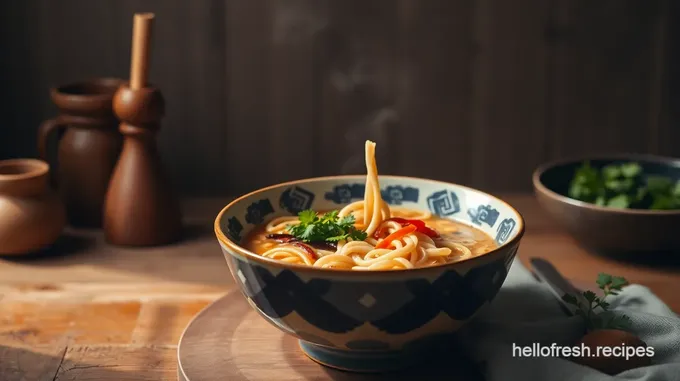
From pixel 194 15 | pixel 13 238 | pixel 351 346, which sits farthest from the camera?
pixel 194 15

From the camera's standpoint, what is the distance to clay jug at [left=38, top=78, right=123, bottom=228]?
1.82 m

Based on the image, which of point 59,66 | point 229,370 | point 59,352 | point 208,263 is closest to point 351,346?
point 229,370

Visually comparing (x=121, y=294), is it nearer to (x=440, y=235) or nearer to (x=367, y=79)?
(x=440, y=235)

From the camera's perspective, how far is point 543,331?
1229mm

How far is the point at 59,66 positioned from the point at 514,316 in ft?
4.03

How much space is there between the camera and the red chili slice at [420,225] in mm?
1280

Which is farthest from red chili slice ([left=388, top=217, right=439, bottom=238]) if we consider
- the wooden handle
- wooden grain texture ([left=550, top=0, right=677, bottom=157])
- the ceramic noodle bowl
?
wooden grain texture ([left=550, top=0, right=677, bottom=157])

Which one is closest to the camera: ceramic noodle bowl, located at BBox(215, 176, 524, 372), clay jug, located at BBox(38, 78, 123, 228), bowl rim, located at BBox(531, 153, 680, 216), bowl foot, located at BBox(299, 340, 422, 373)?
ceramic noodle bowl, located at BBox(215, 176, 524, 372)

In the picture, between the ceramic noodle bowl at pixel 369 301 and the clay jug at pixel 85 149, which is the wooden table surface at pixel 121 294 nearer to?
the clay jug at pixel 85 149

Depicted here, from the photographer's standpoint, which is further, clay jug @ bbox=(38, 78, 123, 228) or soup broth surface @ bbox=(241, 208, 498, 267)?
clay jug @ bbox=(38, 78, 123, 228)

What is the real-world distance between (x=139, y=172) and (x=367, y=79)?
602 millimetres

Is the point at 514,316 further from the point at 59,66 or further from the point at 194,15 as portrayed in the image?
the point at 59,66

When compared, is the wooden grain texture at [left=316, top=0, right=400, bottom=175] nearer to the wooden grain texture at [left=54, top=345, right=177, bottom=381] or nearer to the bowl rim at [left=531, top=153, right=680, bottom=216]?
the bowl rim at [left=531, top=153, right=680, bottom=216]

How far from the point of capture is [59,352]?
4.31ft
